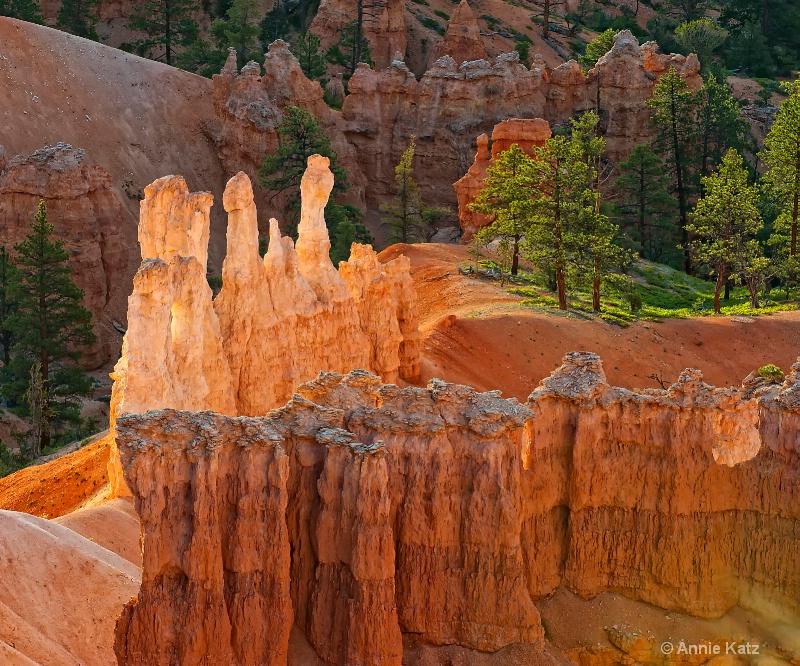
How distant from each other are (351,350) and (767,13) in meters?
64.2

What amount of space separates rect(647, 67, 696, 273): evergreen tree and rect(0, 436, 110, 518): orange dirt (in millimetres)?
36703

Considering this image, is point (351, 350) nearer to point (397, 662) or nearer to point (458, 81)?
point (397, 662)

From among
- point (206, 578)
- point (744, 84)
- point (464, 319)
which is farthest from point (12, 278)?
point (744, 84)

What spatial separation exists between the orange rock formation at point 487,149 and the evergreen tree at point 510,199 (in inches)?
165

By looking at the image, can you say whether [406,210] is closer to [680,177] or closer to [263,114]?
[263,114]

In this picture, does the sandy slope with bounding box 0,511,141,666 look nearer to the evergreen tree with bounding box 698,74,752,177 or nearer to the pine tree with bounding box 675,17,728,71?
the evergreen tree with bounding box 698,74,752,177

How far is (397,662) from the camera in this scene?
2248cm

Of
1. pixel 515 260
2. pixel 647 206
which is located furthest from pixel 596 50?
pixel 515 260

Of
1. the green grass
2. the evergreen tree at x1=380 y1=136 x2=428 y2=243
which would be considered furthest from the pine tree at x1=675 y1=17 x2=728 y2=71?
the green grass

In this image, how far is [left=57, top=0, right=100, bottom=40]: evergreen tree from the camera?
252 feet

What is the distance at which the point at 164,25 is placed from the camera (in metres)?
78.8

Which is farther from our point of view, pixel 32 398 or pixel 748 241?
pixel 748 241

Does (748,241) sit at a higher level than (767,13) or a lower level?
lower

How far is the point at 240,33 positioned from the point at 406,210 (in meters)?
18.7
